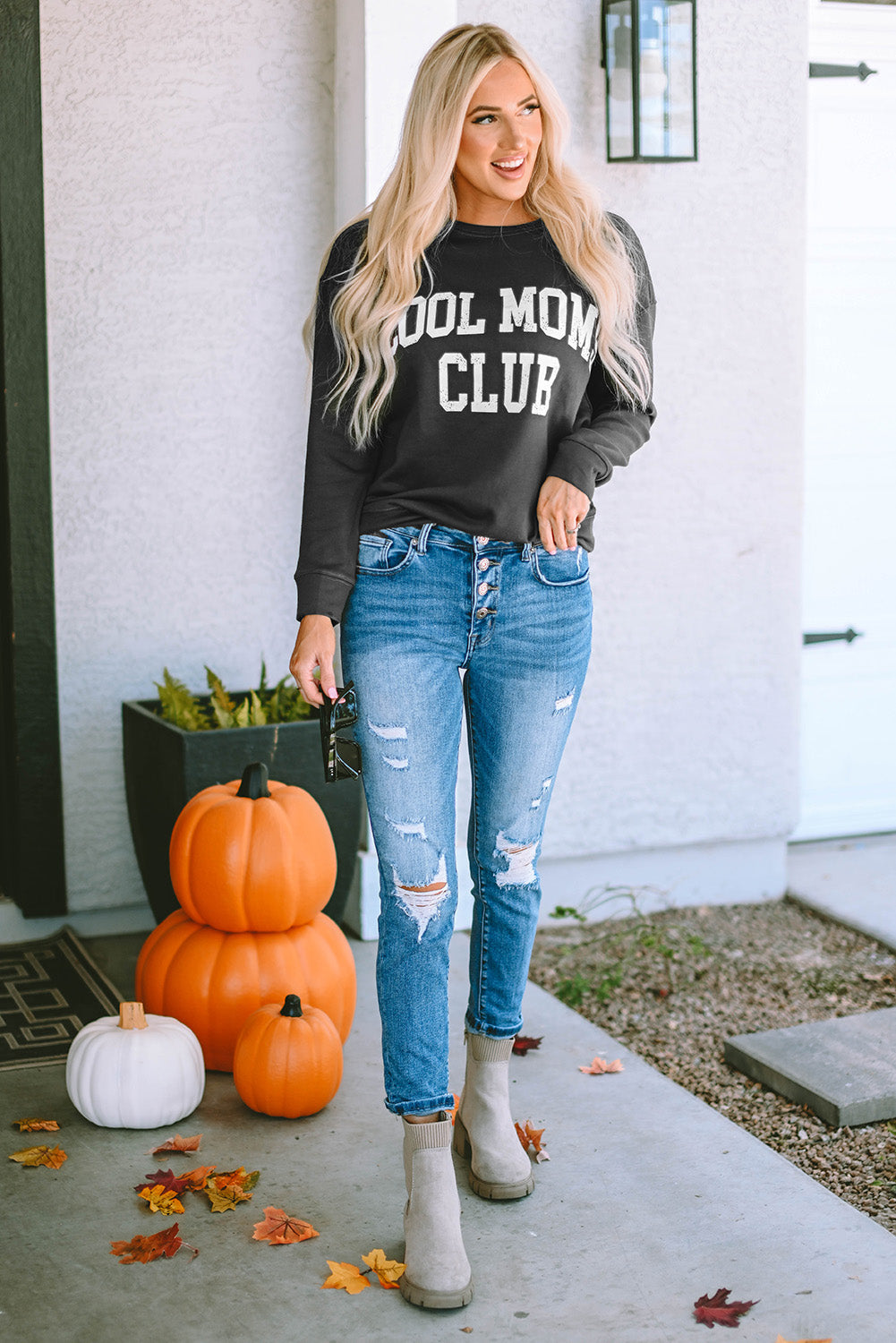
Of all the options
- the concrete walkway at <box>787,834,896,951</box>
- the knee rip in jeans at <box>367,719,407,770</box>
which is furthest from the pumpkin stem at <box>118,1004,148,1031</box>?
the concrete walkway at <box>787,834,896,951</box>

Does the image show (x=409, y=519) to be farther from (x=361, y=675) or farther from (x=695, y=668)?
(x=695, y=668)

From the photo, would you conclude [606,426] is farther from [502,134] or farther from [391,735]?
[391,735]

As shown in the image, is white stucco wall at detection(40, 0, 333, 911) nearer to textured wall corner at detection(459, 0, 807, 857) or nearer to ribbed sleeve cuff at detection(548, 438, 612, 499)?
textured wall corner at detection(459, 0, 807, 857)

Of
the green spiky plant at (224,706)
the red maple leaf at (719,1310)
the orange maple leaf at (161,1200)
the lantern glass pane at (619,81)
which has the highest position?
the lantern glass pane at (619,81)

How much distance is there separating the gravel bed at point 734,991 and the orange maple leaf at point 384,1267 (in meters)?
0.87

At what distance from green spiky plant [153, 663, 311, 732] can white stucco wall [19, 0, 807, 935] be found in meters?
0.21

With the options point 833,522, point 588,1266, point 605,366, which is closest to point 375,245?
point 605,366

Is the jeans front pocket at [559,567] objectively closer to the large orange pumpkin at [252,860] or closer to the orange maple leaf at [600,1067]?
the large orange pumpkin at [252,860]

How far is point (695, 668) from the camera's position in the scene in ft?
13.3

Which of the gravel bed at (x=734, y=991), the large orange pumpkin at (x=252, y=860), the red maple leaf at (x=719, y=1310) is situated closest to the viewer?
the red maple leaf at (x=719, y=1310)

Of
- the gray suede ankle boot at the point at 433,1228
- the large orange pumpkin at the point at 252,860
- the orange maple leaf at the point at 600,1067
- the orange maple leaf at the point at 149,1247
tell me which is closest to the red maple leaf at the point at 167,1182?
the orange maple leaf at the point at 149,1247

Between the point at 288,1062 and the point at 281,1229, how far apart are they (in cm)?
40

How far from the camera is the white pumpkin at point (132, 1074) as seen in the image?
2568 millimetres

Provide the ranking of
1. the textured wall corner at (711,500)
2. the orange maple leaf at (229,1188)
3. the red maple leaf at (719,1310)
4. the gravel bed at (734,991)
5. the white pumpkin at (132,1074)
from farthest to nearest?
the textured wall corner at (711,500) < the gravel bed at (734,991) < the white pumpkin at (132,1074) < the orange maple leaf at (229,1188) < the red maple leaf at (719,1310)
